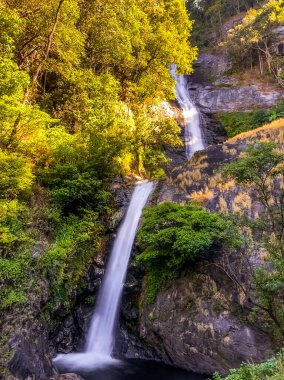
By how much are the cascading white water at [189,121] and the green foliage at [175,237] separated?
15484 millimetres

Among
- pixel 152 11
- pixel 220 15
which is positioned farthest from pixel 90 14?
pixel 220 15

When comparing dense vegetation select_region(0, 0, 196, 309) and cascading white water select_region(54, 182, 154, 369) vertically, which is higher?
dense vegetation select_region(0, 0, 196, 309)

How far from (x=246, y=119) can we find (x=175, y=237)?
22040 mm

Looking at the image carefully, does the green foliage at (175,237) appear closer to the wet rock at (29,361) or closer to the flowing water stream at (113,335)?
the flowing water stream at (113,335)

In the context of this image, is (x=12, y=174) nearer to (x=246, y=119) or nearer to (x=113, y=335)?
Answer: (x=113, y=335)

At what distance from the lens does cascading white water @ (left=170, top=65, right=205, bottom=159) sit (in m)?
26.7

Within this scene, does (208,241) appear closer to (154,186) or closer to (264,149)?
(264,149)

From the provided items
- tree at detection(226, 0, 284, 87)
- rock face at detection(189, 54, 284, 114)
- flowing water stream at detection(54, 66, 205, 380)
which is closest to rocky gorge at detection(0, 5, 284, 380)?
flowing water stream at detection(54, 66, 205, 380)

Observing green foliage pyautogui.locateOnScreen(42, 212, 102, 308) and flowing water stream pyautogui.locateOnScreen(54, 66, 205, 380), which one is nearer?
flowing water stream pyautogui.locateOnScreen(54, 66, 205, 380)

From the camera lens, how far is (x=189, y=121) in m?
29.5

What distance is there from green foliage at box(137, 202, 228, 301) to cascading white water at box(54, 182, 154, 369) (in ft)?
4.87

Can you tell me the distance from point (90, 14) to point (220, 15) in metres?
33.3

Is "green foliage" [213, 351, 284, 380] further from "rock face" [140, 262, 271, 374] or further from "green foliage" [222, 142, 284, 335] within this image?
"rock face" [140, 262, 271, 374]

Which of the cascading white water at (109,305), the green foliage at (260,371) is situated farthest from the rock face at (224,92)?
the green foliage at (260,371)
